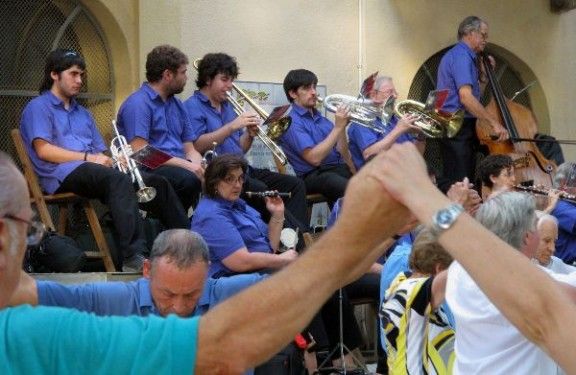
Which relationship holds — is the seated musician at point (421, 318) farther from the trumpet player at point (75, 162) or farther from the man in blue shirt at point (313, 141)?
the man in blue shirt at point (313, 141)

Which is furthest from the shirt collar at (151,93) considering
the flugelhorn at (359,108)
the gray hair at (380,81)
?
the gray hair at (380,81)

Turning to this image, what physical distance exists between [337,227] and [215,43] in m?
7.62

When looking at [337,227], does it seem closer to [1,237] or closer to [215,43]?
[1,237]

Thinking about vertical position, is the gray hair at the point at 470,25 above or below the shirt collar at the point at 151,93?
above

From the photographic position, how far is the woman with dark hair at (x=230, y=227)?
6844mm

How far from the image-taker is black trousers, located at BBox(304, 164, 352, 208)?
8820 millimetres

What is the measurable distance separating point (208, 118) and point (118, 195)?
164cm

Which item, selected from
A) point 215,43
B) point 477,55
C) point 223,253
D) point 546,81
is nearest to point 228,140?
point 215,43

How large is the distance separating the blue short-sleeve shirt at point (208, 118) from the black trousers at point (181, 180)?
2.20ft

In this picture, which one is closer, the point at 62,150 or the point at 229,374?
the point at 229,374

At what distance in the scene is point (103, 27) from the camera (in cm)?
902

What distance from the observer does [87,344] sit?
1.95m

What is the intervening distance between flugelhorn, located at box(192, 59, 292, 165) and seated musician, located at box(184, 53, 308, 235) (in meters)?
0.09

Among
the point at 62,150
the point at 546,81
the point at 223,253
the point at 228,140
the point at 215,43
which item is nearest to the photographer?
the point at 223,253
